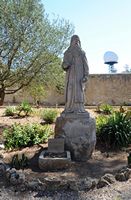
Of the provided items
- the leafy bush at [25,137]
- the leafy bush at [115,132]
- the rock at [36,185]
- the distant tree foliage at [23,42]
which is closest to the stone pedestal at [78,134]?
the leafy bush at [25,137]

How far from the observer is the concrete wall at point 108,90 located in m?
23.5

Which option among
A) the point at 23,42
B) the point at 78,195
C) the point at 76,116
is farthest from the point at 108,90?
the point at 78,195

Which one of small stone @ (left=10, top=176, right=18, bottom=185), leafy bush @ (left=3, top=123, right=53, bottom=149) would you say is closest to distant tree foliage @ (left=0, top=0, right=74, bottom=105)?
leafy bush @ (left=3, top=123, right=53, bottom=149)

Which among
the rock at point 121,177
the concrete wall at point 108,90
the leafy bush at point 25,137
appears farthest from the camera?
the concrete wall at point 108,90

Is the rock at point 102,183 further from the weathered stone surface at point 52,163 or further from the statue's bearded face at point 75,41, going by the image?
the statue's bearded face at point 75,41

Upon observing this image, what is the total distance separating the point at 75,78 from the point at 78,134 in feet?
4.55

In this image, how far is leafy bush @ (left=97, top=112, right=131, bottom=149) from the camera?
419 inches

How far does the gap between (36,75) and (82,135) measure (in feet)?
17.2

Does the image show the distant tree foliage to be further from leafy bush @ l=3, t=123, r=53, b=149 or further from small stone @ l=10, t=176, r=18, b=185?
small stone @ l=10, t=176, r=18, b=185

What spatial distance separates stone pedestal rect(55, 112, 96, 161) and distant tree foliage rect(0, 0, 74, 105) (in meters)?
4.91

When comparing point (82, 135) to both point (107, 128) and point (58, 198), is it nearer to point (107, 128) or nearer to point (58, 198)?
point (107, 128)

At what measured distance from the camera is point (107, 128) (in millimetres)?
10922

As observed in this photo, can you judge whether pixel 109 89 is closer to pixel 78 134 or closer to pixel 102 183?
pixel 78 134

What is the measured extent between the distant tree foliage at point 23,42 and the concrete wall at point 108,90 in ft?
32.1
